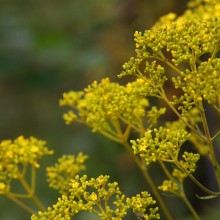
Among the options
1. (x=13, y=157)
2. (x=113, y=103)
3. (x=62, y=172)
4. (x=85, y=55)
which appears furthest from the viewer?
(x=85, y=55)

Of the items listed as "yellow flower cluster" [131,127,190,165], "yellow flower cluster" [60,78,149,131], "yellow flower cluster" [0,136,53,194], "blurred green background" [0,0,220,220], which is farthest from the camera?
"blurred green background" [0,0,220,220]

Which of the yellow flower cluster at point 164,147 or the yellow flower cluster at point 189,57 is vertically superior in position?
the yellow flower cluster at point 189,57

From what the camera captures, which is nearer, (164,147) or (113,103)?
(164,147)

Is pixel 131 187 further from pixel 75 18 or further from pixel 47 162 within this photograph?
pixel 75 18

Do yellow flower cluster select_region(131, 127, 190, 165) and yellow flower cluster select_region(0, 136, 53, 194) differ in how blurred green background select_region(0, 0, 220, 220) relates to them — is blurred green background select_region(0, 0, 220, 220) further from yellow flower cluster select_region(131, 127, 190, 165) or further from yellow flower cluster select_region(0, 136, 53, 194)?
yellow flower cluster select_region(131, 127, 190, 165)

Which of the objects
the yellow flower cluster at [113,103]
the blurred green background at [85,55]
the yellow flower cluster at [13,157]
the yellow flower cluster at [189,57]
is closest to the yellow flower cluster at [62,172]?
the yellow flower cluster at [13,157]

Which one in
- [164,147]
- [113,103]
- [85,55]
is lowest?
[164,147]

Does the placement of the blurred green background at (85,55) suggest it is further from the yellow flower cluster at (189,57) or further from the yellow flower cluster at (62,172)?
the yellow flower cluster at (189,57)

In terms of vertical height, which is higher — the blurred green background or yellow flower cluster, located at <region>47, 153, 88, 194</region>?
the blurred green background

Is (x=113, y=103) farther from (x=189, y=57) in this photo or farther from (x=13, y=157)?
(x=13, y=157)

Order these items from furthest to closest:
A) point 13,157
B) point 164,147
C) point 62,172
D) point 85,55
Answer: point 85,55 → point 62,172 → point 13,157 → point 164,147

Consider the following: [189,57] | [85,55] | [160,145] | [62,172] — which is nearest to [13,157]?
[62,172]

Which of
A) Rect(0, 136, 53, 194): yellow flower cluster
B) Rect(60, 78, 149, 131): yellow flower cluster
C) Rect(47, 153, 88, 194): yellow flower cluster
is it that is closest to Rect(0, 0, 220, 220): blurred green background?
Rect(47, 153, 88, 194): yellow flower cluster
